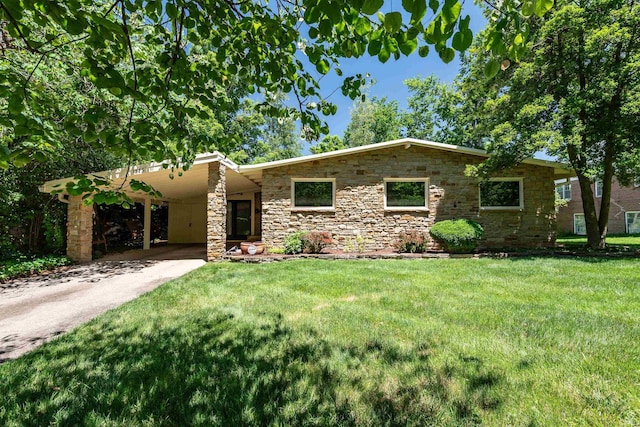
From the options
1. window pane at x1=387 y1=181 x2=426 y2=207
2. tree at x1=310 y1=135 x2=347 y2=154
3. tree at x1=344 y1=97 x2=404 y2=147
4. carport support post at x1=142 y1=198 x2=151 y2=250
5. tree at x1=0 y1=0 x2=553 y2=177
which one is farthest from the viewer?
tree at x1=344 y1=97 x2=404 y2=147

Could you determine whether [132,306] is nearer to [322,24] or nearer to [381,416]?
[381,416]

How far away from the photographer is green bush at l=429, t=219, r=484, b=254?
29.4 ft

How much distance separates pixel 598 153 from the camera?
8883 mm

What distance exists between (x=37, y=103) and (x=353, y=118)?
24000mm

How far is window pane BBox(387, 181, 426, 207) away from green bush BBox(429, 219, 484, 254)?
136 centimetres

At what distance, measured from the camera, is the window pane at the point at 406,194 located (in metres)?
10.6

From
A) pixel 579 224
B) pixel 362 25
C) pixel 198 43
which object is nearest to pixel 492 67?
pixel 362 25

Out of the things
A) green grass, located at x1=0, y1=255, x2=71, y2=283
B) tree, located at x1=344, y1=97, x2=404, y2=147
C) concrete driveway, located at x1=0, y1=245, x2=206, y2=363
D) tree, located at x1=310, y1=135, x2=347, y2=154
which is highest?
tree, located at x1=344, y1=97, x2=404, y2=147

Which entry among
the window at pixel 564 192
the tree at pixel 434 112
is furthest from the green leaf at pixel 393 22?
the window at pixel 564 192

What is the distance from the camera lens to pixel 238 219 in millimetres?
15352

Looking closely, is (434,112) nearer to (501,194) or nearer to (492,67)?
(501,194)

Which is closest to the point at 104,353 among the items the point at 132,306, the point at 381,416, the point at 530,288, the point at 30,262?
the point at 132,306

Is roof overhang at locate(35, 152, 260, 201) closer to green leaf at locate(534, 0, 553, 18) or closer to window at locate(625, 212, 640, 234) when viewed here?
green leaf at locate(534, 0, 553, 18)

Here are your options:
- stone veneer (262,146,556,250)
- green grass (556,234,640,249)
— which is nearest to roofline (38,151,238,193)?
stone veneer (262,146,556,250)
